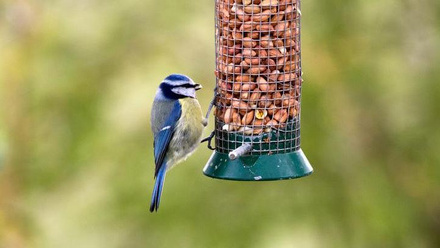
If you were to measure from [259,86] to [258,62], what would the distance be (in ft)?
0.45

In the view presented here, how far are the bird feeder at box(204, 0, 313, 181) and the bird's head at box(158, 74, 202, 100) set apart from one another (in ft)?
0.59

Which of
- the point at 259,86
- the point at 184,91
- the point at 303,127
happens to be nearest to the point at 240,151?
the point at 259,86

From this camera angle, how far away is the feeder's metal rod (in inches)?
198

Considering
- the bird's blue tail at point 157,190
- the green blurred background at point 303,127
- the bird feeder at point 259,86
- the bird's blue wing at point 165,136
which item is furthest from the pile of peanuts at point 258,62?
the green blurred background at point 303,127

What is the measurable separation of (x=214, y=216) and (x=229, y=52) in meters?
2.31

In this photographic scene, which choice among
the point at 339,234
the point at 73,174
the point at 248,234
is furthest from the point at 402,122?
the point at 73,174

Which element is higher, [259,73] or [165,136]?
[259,73]

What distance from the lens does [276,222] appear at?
729cm

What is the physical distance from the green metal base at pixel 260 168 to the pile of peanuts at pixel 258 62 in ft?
0.62

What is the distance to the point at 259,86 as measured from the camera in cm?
548

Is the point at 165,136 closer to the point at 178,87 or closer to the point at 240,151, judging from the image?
the point at 178,87

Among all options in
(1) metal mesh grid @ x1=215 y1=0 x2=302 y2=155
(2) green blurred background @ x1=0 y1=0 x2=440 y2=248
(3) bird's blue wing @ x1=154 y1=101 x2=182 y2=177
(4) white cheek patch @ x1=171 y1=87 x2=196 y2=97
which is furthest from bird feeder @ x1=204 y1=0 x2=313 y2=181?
(2) green blurred background @ x1=0 y1=0 x2=440 y2=248

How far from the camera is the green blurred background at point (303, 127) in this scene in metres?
7.39

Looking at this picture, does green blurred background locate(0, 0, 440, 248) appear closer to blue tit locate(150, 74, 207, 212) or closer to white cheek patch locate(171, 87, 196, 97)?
blue tit locate(150, 74, 207, 212)
